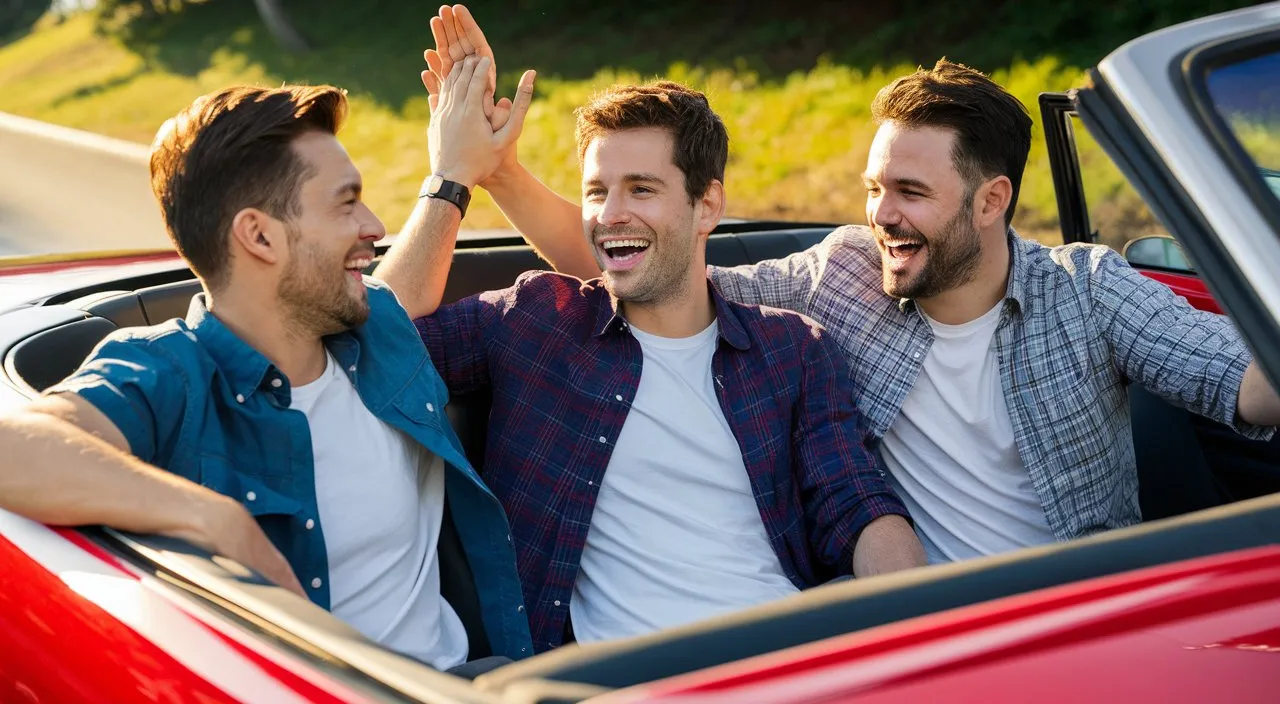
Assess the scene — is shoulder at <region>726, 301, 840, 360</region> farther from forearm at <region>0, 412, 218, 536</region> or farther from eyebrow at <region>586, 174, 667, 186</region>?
forearm at <region>0, 412, 218, 536</region>

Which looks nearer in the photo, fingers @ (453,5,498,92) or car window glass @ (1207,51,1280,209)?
car window glass @ (1207,51,1280,209)

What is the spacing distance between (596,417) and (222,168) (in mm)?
913

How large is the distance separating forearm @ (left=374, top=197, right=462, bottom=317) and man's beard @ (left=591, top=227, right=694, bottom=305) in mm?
326

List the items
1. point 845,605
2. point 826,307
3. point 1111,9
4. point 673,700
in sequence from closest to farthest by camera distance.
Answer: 1. point 673,700
2. point 845,605
3. point 826,307
4. point 1111,9

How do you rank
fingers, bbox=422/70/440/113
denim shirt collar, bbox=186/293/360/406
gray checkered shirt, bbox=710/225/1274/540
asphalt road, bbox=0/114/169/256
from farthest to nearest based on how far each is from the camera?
asphalt road, bbox=0/114/169/256 < fingers, bbox=422/70/440/113 < gray checkered shirt, bbox=710/225/1274/540 < denim shirt collar, bbox=186/293/360/406

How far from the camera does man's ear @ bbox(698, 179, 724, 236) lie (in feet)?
9.68

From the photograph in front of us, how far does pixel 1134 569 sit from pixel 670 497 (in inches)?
55.3

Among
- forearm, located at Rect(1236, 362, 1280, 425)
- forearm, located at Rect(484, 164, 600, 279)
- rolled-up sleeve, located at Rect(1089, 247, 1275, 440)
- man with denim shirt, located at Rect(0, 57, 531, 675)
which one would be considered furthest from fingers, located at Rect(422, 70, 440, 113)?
forearm, located at Rect(1236, 362, 1280, 425)

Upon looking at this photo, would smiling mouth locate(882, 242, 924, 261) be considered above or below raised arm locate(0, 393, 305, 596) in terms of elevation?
above

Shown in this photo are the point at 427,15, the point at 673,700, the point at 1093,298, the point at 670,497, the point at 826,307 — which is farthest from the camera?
the point at 427,15

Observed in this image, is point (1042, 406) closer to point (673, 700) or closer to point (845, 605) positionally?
point (845, 605)

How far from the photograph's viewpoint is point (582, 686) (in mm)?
1131

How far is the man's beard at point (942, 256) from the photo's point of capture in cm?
286

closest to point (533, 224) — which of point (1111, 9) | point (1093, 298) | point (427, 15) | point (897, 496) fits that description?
point (897, 496)
